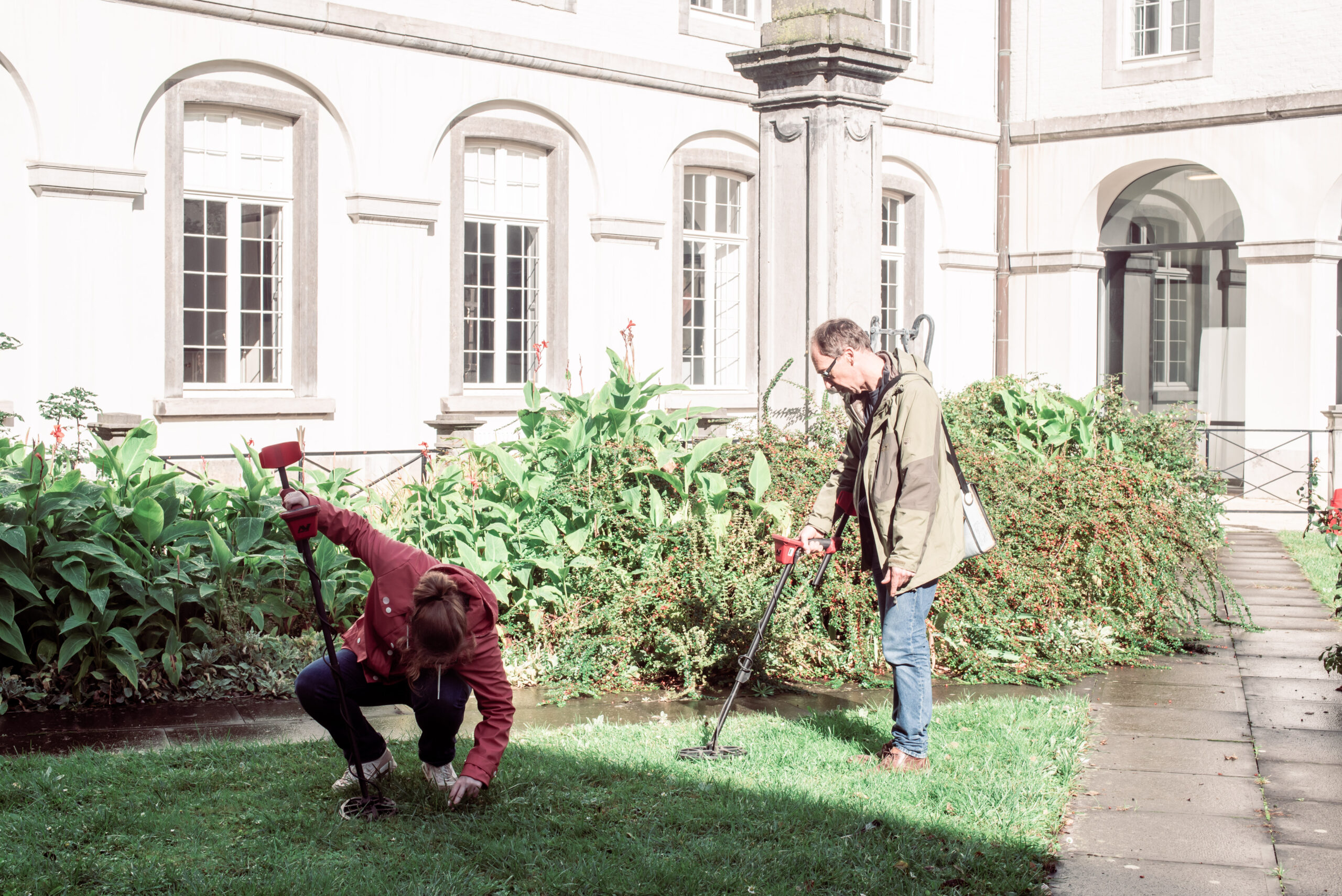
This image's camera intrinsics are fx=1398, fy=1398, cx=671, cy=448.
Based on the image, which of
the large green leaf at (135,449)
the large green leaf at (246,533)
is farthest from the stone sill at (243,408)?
the large green leaf at (246,533)

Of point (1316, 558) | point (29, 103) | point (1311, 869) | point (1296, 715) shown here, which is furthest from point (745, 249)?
point (1311, 869)

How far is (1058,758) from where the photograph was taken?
515 cm

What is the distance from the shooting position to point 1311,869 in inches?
162

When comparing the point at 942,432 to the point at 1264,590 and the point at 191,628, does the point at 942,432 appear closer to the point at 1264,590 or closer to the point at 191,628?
the point at 191,628

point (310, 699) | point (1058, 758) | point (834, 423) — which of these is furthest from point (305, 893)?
point (834, 423)

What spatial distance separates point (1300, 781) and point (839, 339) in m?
2.31

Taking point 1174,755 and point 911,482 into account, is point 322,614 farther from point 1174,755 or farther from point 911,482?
point 1174,755

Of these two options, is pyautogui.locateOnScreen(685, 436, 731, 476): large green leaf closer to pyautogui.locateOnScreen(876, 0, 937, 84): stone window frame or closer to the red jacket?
the red jacket

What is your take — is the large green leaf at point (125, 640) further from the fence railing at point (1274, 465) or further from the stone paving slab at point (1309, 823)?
the fence railing at point (1274, 465)

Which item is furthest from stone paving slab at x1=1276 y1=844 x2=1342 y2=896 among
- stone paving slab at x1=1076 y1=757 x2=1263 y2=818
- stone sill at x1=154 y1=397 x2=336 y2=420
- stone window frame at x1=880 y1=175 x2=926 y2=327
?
stone window frame at x1=880 y1=175 x2=926 y2=327

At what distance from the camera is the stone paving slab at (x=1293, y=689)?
20.9ft

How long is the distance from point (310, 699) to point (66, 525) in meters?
2.47

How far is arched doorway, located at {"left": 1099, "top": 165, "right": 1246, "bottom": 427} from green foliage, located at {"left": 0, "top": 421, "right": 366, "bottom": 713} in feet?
47.1

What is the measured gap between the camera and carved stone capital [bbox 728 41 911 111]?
848 centimetres
